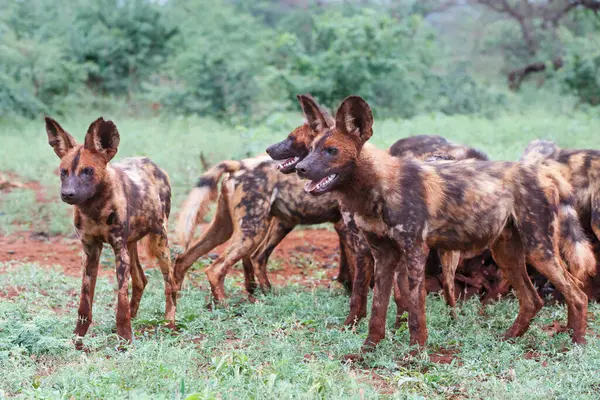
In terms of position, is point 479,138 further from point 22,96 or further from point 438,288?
point 22,96

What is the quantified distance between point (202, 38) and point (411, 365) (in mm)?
15176

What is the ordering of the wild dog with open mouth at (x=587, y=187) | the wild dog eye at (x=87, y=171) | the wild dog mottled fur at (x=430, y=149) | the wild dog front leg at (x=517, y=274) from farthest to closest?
the wild dog mottled fur at (x=430, y=149), the wild dog with open mouth at (x=587, y=187), the wild dog front leg at (x=517, y=274), the wild dog eye at (x=87, y=171)

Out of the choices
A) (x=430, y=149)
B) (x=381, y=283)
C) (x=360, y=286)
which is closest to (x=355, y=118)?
(x=381, y=283)

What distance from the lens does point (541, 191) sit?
5098mm

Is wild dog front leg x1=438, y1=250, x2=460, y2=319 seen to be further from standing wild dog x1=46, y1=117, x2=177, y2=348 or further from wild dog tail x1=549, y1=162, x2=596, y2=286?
standing wild dog x1=46, y1=117, x2=177, y2=348

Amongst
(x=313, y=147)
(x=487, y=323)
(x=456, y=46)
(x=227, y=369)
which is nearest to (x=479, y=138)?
(x=487, y=323)

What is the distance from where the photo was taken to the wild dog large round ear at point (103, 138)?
16.4 ft

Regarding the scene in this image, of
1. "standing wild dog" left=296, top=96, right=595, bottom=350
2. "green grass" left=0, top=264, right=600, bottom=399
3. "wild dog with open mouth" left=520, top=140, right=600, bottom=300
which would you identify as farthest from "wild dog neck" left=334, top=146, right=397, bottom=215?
Answer: "wild dog with open mouth" left=520, top=140, right=600, bottom=300

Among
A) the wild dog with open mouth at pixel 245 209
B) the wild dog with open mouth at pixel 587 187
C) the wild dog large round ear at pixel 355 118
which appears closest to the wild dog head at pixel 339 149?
the wild dog large round ear at pixel 355 118

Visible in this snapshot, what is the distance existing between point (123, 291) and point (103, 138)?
1045 millimetres

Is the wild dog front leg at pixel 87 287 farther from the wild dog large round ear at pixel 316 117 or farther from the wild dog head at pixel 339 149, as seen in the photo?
the wild dog large round ear at pixel 316 117

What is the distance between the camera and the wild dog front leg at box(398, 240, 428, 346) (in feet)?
15.9

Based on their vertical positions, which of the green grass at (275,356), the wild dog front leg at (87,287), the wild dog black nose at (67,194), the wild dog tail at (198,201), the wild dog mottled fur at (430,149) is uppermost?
the wild dog mottled fur at (430,149)

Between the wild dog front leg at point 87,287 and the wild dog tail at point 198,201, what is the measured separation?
1.24 metres
